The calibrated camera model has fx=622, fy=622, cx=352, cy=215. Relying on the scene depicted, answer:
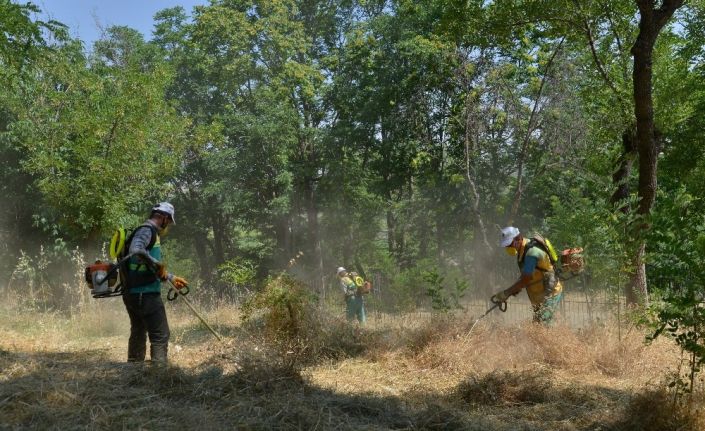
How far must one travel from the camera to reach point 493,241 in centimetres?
2005

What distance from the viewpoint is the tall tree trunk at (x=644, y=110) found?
707 cm

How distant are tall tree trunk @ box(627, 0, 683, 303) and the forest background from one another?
0.9 inches

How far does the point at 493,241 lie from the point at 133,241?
15.6m

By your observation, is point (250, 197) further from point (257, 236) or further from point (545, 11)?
point (545, 11)

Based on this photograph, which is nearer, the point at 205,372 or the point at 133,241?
the point at 205,372

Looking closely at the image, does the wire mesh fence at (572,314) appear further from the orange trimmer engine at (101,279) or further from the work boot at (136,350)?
the orange trimmer engine at (101,279)

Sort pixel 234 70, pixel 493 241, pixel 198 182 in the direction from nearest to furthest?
pixel 493 241 → pixel 234 70 → pixel 198 182

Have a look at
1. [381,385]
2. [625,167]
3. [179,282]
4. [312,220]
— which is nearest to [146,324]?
[179,282]

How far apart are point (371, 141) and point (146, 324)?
55.8ft

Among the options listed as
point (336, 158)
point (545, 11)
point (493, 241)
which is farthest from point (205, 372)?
point (336, 158)

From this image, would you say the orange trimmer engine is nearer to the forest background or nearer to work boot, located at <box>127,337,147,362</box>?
work boot, located at <box>127,337,147,362</box>

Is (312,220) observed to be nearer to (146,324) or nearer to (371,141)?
Answer: (371,141)

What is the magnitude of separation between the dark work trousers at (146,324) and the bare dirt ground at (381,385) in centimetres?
43

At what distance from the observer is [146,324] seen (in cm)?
623
